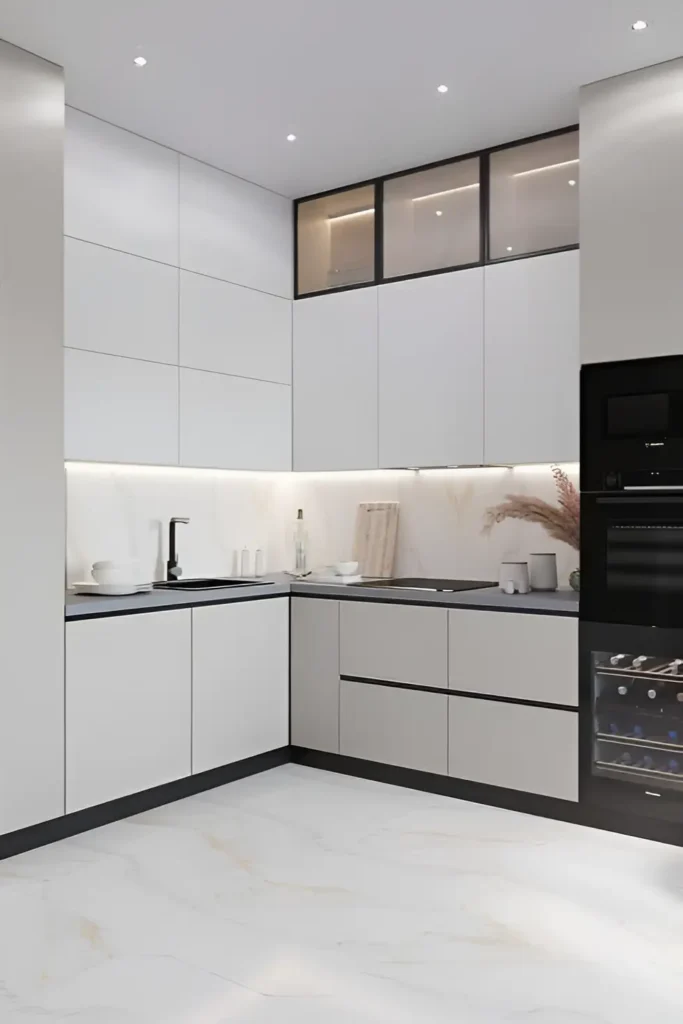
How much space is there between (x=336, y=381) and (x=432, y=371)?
1.88 feet

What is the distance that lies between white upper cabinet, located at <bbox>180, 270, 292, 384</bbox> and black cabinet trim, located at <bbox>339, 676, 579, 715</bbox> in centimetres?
163

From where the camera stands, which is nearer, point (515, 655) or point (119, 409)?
point (515, 655)

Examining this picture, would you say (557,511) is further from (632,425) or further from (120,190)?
(120,190)

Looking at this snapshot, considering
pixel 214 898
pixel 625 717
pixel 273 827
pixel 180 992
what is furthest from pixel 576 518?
pixel 180 992

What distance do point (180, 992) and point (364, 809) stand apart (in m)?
1.50

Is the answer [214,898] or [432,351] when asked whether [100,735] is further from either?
[432,351]

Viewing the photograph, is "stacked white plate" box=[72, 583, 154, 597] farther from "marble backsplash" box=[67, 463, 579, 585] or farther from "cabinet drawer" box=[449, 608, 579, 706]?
"cabinet drawer" box=[449, 608, 579, 706]

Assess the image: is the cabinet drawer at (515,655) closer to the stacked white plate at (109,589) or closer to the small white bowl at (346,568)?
the small white bowl at (346,568)

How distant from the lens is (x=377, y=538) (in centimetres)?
476

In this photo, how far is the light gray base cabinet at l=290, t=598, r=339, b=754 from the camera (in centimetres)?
427

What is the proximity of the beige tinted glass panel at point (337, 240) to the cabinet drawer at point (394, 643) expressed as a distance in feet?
5.60

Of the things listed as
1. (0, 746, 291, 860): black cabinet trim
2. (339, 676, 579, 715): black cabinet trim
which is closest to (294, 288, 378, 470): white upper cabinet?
(339, 676, 579, 715): black cabinet trim

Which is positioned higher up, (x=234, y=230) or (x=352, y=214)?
(x=352, y=214)

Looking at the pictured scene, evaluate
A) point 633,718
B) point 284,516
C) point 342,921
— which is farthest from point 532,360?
point 342,921
